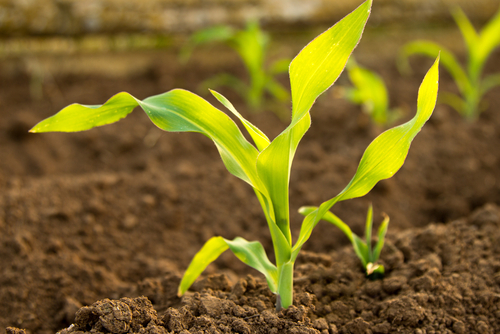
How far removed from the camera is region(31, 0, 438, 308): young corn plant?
70 cm

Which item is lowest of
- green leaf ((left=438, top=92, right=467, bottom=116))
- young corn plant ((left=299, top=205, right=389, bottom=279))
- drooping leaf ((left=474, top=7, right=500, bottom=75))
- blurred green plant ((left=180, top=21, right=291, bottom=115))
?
young corn plant ((left=299, top=205, right=389, bottom=279))

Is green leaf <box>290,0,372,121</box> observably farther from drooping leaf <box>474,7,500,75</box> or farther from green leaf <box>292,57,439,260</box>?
drooping leaf <box>474,7,500,75</box>

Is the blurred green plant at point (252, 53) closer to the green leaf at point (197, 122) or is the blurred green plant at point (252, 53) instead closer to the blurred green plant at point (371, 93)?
the blurred green plant at point (371, 93)

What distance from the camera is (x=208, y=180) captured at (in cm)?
171

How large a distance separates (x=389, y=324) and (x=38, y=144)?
69.6 inches

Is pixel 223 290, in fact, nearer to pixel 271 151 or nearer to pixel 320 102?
pixel 271 151

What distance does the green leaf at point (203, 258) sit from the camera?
0.92 meters

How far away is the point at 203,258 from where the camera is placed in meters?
0.93

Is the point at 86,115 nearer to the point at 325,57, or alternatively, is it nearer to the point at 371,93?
the point at 325,57

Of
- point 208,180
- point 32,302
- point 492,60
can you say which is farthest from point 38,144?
point 492,60

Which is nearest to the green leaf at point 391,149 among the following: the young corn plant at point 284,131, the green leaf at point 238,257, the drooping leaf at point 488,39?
the young corn plant at point 284,131

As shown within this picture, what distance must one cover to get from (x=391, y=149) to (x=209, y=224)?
90cm

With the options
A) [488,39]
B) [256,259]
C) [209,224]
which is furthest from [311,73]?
[488,39]

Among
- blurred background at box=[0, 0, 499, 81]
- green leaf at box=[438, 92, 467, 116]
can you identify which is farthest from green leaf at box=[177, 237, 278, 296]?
blurred background at box=[0, 0, 499, 81]
